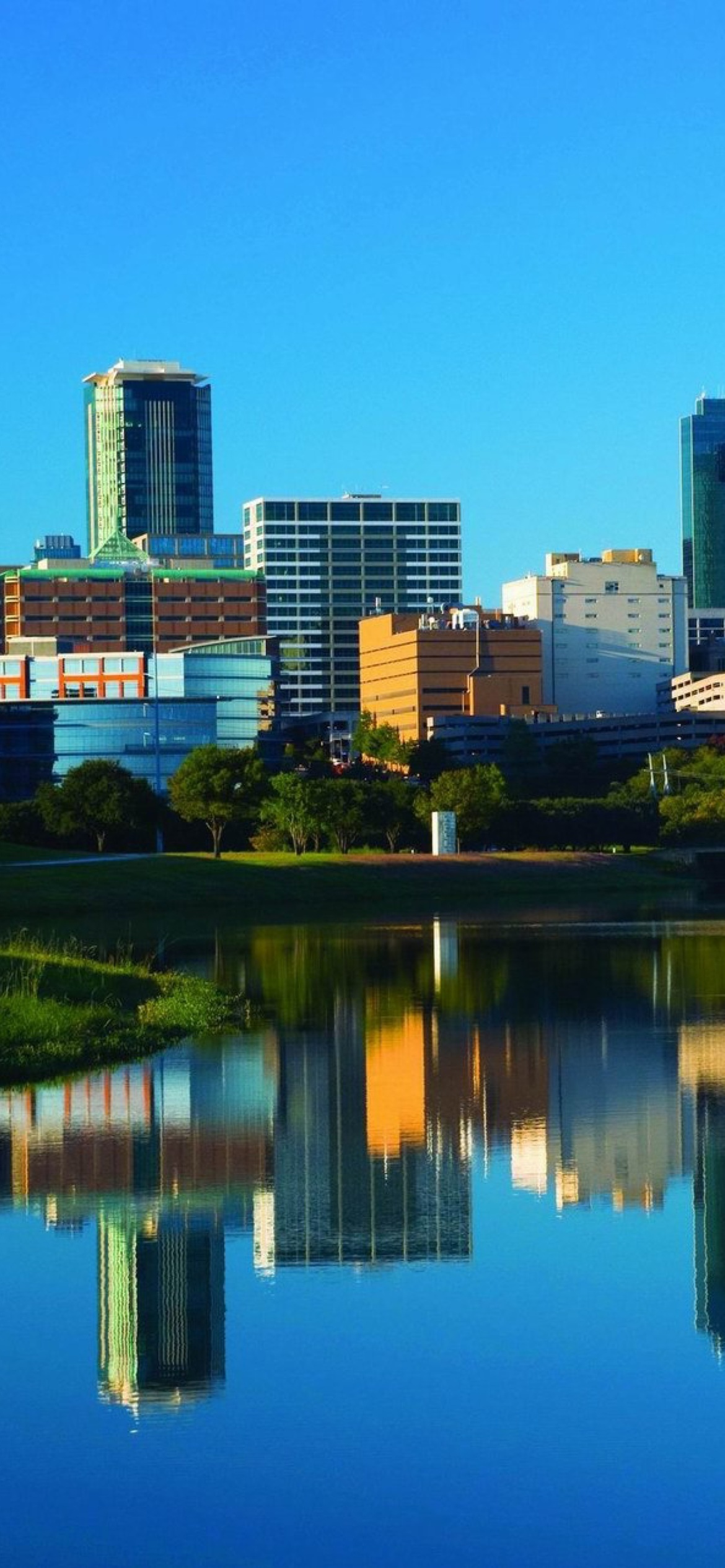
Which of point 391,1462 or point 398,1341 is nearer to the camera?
point 391,1462

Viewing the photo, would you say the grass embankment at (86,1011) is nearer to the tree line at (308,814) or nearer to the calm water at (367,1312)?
the calm water at (367,1312)

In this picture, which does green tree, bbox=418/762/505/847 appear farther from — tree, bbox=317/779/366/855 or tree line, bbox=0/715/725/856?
tree, bbox=317/779/366/855

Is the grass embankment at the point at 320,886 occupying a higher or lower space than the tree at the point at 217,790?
lower

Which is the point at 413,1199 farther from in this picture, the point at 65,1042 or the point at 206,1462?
the point at 65,1042

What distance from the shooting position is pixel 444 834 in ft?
511

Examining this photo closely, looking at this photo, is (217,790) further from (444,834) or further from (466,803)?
(466,803)

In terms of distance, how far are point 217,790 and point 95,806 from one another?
416 inches

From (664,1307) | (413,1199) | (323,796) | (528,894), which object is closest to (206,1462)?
(664,1307)

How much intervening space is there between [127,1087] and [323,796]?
123653mm

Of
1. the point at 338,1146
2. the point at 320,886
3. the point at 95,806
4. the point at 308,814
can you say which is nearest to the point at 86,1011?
the point at 338,1146

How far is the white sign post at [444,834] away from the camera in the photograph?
156 meters

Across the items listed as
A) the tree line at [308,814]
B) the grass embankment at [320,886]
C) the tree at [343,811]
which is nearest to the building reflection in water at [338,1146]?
the grass embankment at [320,886]

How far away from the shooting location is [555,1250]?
21.8 m

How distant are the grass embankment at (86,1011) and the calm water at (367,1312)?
1.19 meters
